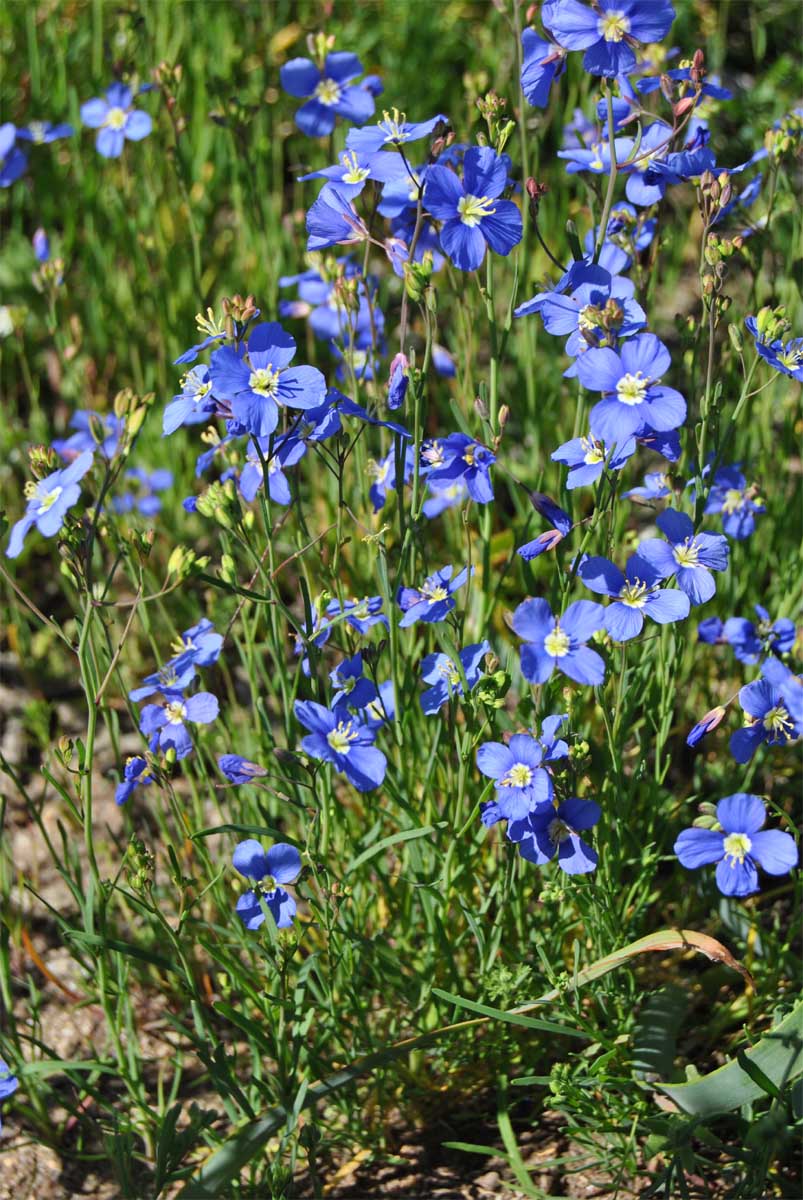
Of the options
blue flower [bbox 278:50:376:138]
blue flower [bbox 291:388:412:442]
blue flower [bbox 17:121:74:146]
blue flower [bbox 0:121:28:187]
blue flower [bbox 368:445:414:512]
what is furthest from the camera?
blue flower [bbox 17:121:74:146]

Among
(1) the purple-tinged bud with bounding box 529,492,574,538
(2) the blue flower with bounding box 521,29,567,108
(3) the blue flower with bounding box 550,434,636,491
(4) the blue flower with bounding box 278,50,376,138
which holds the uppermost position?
(4) the blue flower with bounding box 278,50,376,138

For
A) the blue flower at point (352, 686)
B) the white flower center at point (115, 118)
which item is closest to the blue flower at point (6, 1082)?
the blue flower at point (352, 686)

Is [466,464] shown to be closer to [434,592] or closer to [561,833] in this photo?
[434,592]

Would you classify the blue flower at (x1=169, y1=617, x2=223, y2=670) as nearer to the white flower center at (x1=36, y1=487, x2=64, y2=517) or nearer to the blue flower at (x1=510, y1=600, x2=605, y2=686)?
the white flower center at (x1=36, y1=487, x2=64, y2=517)

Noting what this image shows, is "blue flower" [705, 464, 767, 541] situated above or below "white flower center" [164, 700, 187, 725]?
above

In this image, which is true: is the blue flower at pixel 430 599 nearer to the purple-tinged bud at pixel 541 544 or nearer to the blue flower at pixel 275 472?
the purple-tinged bud at pixel 541 544

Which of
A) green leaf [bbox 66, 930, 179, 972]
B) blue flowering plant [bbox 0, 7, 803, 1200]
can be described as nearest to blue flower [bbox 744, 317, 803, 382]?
blue flowering plant [bbox 0, 7, 803, 1200]

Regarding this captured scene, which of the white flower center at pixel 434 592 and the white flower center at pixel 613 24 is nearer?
the white flower center at pixel 613 24
